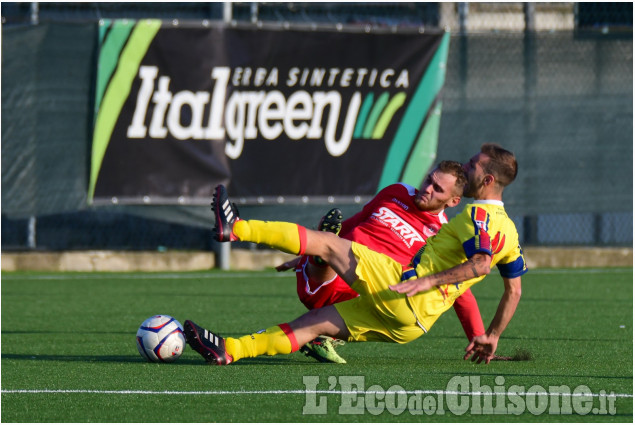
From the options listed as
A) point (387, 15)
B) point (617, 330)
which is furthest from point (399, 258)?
point (387, 15)

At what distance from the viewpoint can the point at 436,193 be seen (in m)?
6.38

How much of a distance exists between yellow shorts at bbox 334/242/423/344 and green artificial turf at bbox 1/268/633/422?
0.68 ft

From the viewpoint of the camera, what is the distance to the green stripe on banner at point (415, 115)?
13.2 meters

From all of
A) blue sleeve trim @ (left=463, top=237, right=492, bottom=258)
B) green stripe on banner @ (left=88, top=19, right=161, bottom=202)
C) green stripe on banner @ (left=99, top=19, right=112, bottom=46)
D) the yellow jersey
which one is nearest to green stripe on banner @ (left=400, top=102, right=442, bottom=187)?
green stripe on banner @ (left=88, top=19, right=161, bottom=202)

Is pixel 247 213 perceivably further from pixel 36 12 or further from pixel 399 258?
pixel 399 258

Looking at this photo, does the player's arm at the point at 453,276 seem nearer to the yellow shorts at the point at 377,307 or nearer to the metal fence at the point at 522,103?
the yellow shorts at the point at 377,307

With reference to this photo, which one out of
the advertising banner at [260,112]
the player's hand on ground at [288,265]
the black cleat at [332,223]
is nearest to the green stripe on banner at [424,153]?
the advertising banner at [260,112]

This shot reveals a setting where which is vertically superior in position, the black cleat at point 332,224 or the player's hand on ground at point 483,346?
the black cleat at point 332,224

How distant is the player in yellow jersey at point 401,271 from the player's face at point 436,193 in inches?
5.7

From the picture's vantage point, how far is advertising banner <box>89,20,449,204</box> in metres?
12.6

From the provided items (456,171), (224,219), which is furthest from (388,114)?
(224,219)

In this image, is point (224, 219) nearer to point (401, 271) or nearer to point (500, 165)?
point (401, 271)

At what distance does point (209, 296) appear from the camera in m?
10.7

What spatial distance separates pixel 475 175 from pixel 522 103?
8004 mm
